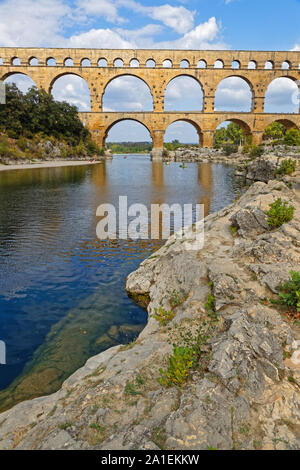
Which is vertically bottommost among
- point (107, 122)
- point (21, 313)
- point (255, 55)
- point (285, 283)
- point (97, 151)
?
point (21, 313)

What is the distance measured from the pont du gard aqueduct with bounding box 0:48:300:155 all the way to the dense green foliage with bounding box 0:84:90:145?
14.4 feet

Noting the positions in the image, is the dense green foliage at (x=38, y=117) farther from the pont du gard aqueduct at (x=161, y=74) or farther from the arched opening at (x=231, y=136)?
the arched opening at (x=231, y=136)

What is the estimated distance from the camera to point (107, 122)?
54719mm

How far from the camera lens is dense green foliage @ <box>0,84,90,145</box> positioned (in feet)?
137

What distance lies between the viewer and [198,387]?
2.90m

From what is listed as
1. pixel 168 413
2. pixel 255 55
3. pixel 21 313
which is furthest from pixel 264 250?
pixel 255 55

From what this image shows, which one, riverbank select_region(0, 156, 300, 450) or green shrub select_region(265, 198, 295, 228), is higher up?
green shrub select_region(265, 198, 295, 228)

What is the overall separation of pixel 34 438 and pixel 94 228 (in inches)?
365

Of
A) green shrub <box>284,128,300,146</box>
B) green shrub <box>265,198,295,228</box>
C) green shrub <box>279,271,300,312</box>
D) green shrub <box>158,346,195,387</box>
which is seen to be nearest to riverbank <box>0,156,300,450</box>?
green shrub <box>158,346,195,387</box>

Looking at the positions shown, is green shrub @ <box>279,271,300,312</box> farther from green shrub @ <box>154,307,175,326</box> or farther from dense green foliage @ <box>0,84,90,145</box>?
dense green foliage @ <box>0,84,90,145</box>

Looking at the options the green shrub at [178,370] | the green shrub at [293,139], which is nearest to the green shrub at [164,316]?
the green shrub at [178,370]

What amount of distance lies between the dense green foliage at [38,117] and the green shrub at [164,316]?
44.7m

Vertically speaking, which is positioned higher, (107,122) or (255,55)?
(255,55)
